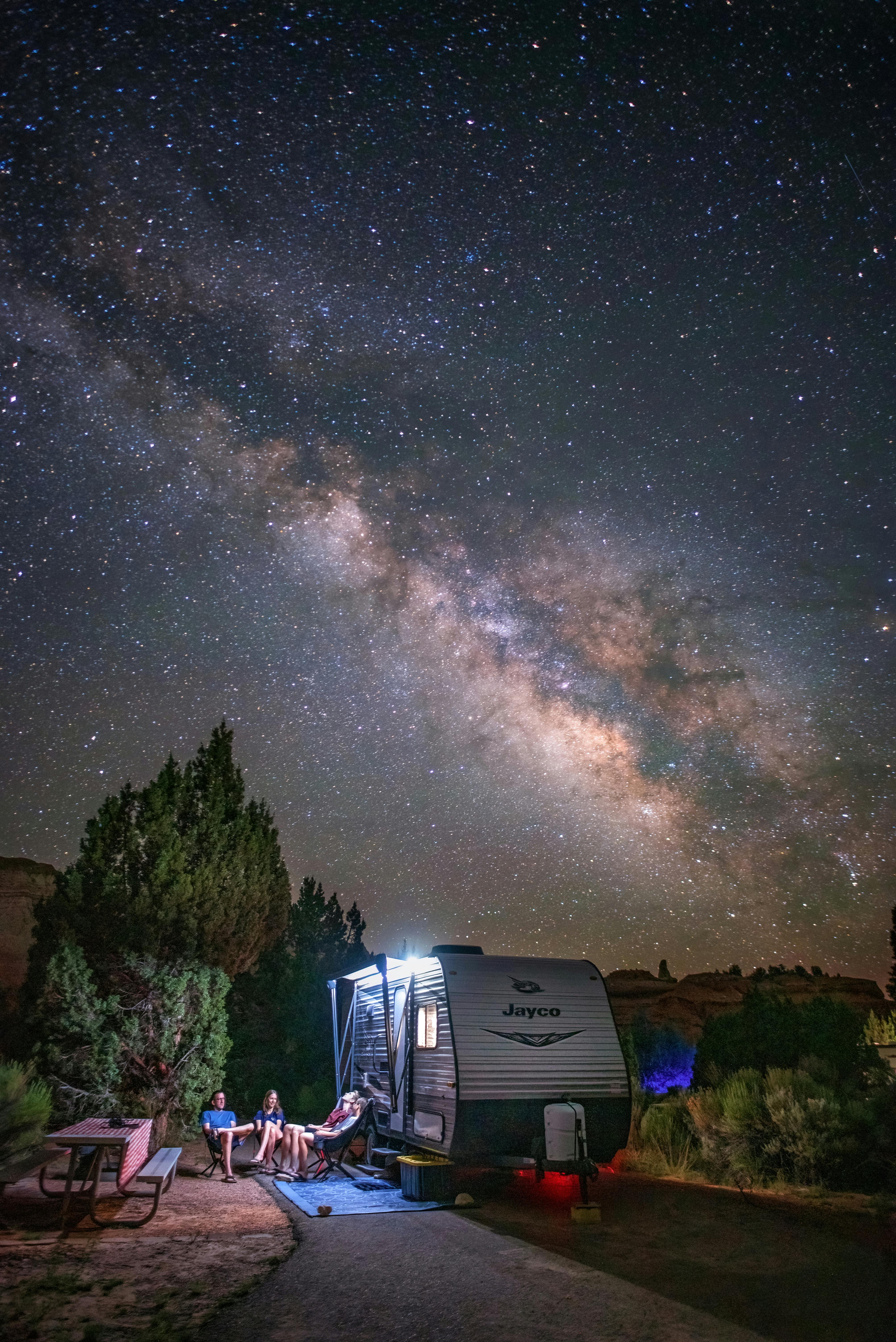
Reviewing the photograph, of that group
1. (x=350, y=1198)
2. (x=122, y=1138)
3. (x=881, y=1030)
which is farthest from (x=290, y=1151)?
(x=881, y=1030)

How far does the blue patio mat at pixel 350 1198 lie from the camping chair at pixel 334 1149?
9.6 inches

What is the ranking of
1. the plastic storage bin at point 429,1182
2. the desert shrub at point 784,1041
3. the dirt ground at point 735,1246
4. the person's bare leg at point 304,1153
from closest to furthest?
the dirt ground at point 735,1246, the plastic storage bin at point 429,1182, the person's bare leg at point 304,1153, the desert shrub at point 784,1041

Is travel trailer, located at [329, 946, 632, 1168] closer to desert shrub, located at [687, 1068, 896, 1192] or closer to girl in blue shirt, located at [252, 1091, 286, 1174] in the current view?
girl in blue shirt, located at [252, 1091, 286, 1174]

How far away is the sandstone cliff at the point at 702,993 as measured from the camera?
35719 millimetres

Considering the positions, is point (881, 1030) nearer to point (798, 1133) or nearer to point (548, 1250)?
point (798, 1133)

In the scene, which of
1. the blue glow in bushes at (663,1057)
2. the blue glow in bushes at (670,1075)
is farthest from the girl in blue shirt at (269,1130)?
the blue glow in bushes at (670,1075)

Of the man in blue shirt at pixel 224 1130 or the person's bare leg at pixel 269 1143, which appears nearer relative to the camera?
the man in blue shirt at pixel 224 1130

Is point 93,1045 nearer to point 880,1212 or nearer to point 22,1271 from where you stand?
point 22,1271

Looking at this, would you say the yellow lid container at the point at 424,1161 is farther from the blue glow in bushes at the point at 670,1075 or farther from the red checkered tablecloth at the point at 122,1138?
the blue glow in bushes at the point at 670,1075

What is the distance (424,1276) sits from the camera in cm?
573

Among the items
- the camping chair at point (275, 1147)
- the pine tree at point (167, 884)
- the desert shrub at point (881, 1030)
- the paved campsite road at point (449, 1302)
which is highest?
the pine tree at point (167, 884)

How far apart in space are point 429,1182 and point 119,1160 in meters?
3.11

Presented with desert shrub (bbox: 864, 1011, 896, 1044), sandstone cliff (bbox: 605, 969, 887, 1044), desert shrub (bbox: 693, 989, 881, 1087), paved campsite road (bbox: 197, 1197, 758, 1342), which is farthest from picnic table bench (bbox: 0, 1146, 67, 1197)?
sandstone cliff (bbox: 605, 969, 887, 1044)

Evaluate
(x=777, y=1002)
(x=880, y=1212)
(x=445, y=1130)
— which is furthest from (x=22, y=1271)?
(x=777, y=1002)
